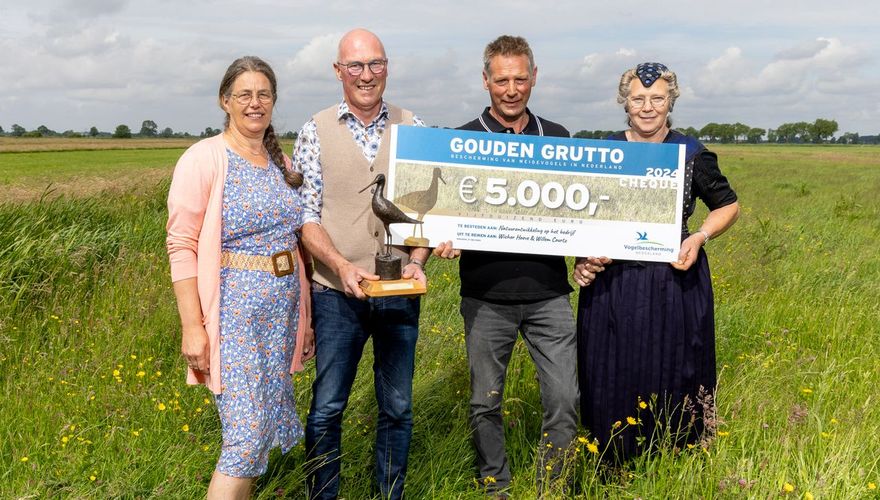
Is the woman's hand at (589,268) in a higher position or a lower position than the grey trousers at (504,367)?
higher

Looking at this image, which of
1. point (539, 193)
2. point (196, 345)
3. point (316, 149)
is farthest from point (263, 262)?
point (539, 193)

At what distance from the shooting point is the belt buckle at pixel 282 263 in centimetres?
288

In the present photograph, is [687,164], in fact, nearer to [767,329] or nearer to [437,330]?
[437,330]

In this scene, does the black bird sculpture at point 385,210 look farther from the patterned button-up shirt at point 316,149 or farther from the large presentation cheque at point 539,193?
the patterned button-up shirt at point 316,149

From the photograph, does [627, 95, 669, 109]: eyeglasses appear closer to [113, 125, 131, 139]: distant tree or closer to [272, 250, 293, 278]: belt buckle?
[272, 250, 293, 278]: belt buckle

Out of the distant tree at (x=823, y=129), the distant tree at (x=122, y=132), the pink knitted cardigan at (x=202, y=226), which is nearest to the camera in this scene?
the pink knitted cardigan at (x=202, y=226)

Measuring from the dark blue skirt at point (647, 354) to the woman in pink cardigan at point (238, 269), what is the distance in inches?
64.4

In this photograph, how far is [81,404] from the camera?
4113 millimetres

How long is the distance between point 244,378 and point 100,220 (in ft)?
23.8

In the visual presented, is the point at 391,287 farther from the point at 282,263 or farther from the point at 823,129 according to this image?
the point at 823,129

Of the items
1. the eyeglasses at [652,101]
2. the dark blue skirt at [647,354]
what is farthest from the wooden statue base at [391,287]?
the eyeglasses at [652,101]

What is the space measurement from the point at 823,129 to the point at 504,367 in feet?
570

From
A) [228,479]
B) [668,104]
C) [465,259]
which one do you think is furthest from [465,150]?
[228,479]

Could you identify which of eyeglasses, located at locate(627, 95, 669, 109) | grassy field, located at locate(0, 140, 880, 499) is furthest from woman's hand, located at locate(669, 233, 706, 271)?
grassy field, located at locate(0, 140, 880, 499)
